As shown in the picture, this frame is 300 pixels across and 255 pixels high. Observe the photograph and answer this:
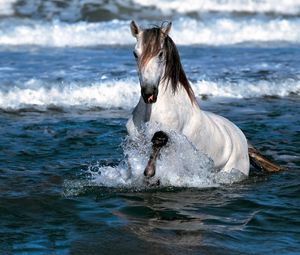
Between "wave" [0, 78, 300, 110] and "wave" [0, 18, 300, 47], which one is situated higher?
"wave" [0, 18, 300, 47]

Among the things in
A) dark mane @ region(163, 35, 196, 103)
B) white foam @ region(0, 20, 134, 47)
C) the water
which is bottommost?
the water

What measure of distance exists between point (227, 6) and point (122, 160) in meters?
20.6

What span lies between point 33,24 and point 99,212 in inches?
693

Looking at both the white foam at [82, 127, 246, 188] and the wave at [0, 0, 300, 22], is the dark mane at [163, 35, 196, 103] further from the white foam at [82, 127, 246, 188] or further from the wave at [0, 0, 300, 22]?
the wave at [0, 0, 300, 22]

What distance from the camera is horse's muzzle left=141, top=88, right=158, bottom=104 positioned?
606 cm

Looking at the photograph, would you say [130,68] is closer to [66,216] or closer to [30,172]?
[30,172]

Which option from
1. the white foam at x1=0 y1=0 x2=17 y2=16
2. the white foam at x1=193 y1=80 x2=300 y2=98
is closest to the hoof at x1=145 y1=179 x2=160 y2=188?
the white foam at x1=193 y1=80 x2=300 y2=98

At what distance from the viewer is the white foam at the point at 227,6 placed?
87.2 ft

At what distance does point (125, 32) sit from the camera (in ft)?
72.6

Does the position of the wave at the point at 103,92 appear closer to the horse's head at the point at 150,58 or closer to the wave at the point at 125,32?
the horse's head at the point at 150,58

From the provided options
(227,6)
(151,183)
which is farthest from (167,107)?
(227,6)

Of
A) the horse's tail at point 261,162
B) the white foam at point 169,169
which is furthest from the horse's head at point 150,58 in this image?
the horse's tail at point 261,162

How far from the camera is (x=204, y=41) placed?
2183 centimetres

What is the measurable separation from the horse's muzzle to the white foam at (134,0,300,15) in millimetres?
20517
